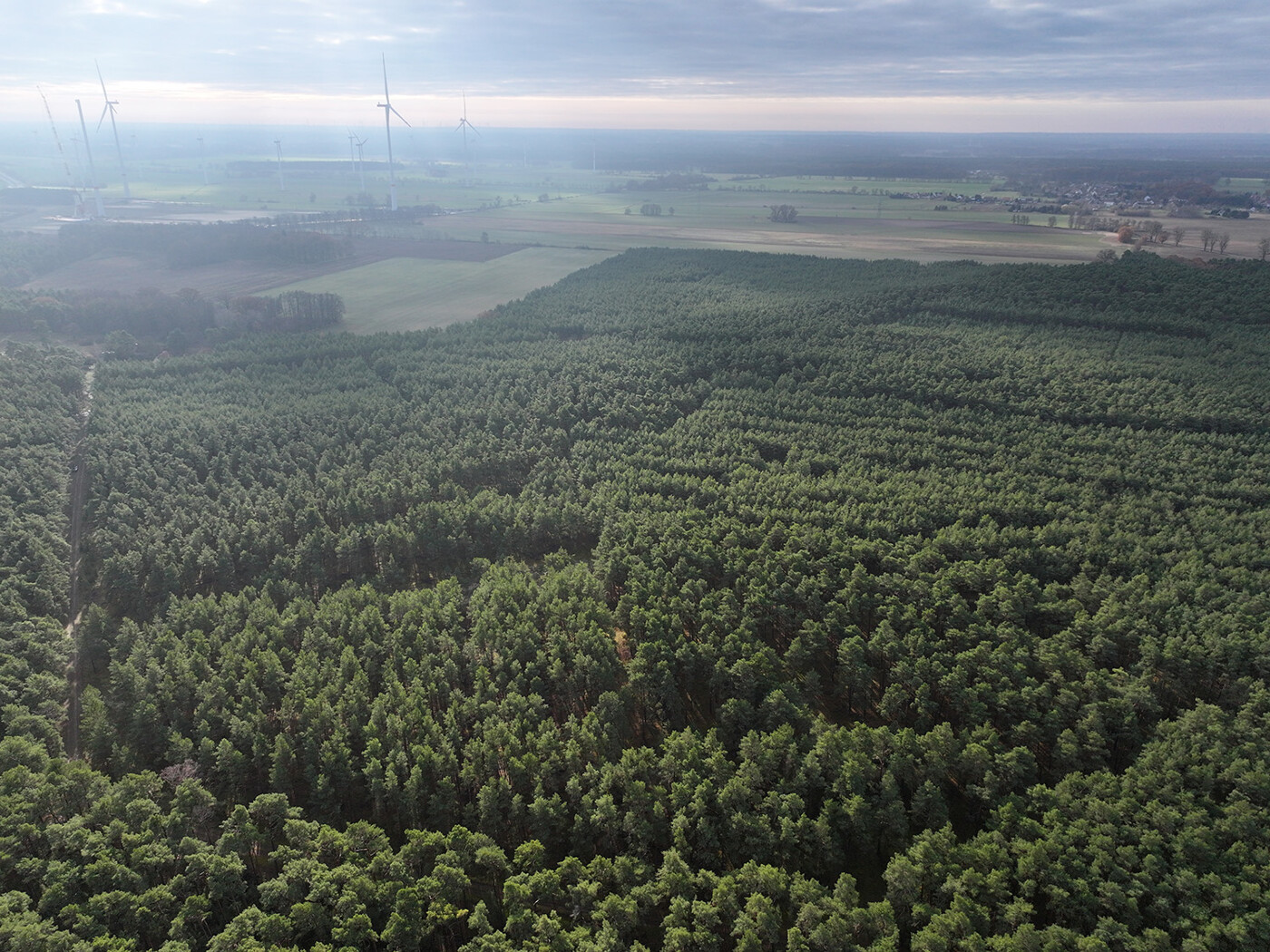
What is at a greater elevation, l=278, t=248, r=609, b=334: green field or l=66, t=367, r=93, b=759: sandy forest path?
l=278, t=248, r=609, b=334: green field

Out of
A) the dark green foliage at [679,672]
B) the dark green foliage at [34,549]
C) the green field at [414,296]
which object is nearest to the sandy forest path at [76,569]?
the dark green foliage at [34,549]

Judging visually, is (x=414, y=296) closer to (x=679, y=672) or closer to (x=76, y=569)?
(x=76, y=569)

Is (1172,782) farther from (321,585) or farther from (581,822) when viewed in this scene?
(321,585)

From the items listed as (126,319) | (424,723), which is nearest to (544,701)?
(424,723)

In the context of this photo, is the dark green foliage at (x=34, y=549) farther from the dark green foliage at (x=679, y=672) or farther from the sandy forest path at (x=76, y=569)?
the dark green foliage at (x=679, y=672)

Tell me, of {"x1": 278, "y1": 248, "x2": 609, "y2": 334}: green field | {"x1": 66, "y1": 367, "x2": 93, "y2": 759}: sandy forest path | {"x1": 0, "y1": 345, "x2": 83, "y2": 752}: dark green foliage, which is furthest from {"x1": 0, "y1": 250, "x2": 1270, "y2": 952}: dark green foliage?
{"x1": 278, "y1": 248, "x2": 609, "y2": 334}: green field

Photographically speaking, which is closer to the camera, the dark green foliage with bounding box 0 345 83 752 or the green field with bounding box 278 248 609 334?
the dark green foliage with bounding box 0 345 83 752

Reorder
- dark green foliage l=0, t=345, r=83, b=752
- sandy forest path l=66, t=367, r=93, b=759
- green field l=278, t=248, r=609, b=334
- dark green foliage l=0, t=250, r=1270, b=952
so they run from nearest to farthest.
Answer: dark green foliage l=0, t=250, r=1270, b=952 → dark green foliage l=0, t=345, r=83, b=752 → sandy forest path l=66, t=367, r=93, b=759 → green field l=278, t=248, r=609, b=334

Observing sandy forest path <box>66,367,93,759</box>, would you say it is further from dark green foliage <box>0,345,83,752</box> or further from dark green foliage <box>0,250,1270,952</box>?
dark green foliage <box>0,250,1270,952</box>
